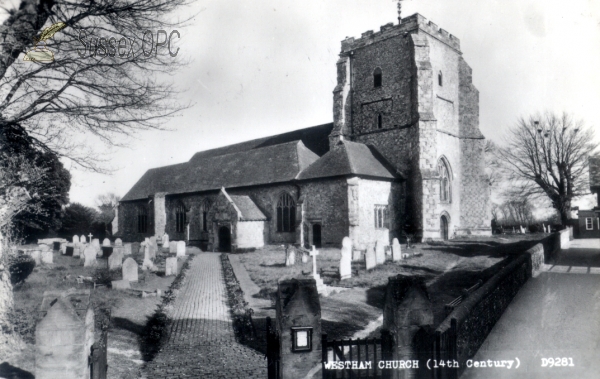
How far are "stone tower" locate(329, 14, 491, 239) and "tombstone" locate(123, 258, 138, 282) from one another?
1727 centimetres

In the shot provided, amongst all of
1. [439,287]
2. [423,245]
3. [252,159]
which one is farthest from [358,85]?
[439,287]

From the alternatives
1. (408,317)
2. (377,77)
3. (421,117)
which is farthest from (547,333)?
(377,77)

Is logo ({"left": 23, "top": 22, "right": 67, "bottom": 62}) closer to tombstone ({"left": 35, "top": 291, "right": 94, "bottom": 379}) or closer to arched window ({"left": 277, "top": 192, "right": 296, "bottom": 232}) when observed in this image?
tombstone ({"left": 35, "top": 291, "right": 94, "bottom": 379})

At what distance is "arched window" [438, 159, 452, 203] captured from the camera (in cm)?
2930

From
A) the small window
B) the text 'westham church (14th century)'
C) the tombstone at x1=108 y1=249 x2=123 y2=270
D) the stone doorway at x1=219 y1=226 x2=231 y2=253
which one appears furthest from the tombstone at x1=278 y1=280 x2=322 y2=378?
the stone doorway at x1=219 y1=226 x2=231 y2=253

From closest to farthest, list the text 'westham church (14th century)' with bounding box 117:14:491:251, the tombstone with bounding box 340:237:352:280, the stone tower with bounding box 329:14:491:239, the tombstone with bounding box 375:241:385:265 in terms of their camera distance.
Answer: the tombstone with bounding box 340:237:352:280 < the tombstone with bounding box 375:241:385:265 < the text 'westham church (14th century)' with bounding box 117:14:491:251 < the stone tower with bounding box 329:14:491:239

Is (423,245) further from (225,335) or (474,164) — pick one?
(225,335)

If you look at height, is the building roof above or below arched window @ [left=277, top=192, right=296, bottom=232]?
above

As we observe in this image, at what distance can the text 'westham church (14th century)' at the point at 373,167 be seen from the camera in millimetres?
25328

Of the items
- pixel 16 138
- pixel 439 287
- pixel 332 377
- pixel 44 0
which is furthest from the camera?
pixel 439 287

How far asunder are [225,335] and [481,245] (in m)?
20.1

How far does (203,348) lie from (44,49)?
608 cm

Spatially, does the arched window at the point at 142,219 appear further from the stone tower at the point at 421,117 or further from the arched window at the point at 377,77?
the arched window at the point at 377,77

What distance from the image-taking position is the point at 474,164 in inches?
1225
